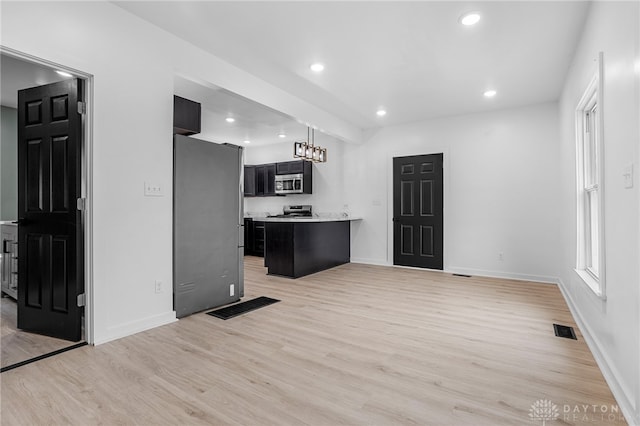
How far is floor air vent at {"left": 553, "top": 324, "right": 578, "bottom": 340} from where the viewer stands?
2867 mm

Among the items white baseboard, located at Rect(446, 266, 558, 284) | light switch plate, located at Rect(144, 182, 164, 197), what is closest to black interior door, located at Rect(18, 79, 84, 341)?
light switch plate, located at Rect(144, 182, 164, 197)

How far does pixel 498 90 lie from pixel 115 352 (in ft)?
17.2

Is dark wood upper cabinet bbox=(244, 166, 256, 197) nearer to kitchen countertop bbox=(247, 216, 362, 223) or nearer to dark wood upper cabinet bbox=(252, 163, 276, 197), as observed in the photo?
dark wood upper cabinet bbox=(252, 163, 276, 197)

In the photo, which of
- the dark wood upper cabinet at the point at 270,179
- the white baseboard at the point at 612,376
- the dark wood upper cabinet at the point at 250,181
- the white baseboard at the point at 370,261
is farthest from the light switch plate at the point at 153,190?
the dark wood upper cabinet at the point at 250,181

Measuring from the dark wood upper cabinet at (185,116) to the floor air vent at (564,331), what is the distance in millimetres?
4138

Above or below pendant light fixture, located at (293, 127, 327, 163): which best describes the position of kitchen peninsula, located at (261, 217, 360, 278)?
below

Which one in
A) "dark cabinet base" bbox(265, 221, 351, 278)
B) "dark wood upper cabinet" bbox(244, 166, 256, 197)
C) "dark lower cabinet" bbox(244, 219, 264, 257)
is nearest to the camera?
"dark cabinet base" bbox(265, 221, 351, 278)

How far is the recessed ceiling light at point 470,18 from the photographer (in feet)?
9.06

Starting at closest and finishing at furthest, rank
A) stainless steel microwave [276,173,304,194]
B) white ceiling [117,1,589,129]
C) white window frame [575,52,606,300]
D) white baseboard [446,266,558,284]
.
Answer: white ceiling [117,1,589,129] < white window frame [575,52,606,300] < white baseboard [446,266,558,284] < stainless steel microwave [276,173,304,194]

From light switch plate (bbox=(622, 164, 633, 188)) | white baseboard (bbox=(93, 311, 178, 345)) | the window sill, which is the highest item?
light switch plate (bbox=(622, 164, 633, 188))

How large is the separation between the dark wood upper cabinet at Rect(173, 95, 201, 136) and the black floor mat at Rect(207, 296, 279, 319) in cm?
201

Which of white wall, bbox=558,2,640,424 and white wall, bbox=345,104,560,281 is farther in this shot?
white wall, bbox=345,104,560,281

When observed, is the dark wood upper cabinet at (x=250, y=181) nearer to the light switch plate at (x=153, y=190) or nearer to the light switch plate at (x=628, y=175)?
the light switch plate at (x=153, y=190)

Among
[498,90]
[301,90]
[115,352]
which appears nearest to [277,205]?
[301,90]
